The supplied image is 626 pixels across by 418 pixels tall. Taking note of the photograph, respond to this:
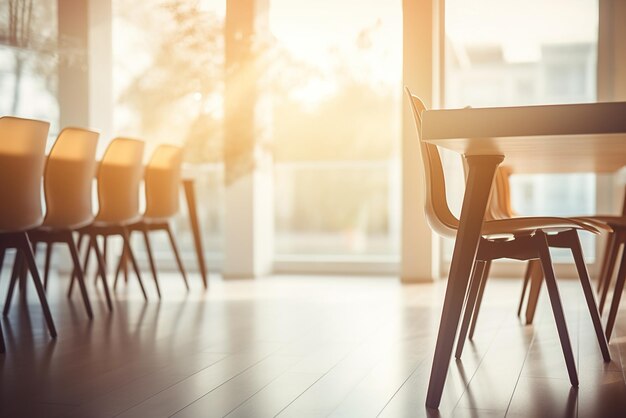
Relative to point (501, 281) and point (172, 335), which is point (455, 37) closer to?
point (501, 281)

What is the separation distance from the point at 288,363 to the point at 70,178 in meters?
1.58

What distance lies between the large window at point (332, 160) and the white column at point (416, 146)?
372mm

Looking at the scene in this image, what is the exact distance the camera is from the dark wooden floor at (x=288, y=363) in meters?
1.88

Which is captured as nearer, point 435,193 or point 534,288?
point 435,193

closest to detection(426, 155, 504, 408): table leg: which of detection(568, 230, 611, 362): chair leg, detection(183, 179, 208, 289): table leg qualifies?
detection(568, 230, 611, 362): chair leg

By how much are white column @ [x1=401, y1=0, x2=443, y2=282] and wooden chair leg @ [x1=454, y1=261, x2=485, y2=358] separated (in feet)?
8.15

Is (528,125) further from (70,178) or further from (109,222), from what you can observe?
(109,222)

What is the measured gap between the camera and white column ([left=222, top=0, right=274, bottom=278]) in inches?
209

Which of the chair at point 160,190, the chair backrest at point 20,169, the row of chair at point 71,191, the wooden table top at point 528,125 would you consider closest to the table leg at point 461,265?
the wooden table top at point 528,125

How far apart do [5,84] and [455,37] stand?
3.60 m

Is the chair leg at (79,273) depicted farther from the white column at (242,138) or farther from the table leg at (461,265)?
the white column at (242,138)

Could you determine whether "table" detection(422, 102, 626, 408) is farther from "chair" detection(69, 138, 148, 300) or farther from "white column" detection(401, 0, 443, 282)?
"white column" detection(401, 0, 443, 282)

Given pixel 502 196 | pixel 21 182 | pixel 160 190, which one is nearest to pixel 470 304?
pixel 502 196

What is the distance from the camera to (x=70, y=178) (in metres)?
3.39
